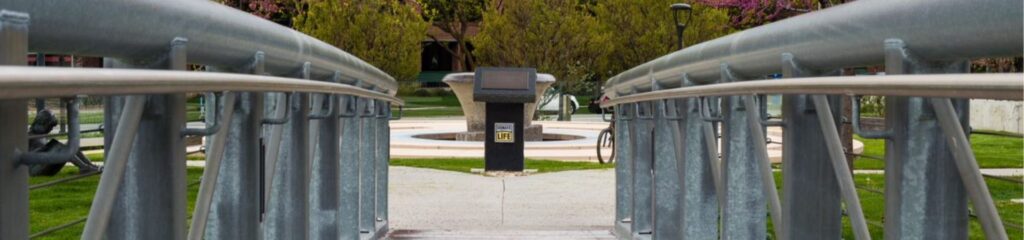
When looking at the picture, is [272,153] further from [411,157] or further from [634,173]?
[411,157]

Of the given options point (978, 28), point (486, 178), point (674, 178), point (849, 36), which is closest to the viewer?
point (978, 28)

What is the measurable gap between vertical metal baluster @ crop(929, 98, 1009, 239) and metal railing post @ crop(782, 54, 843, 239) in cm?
122

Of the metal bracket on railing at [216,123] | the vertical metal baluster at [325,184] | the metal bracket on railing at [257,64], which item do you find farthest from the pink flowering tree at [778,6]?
the metal bracket on railing at [216,123]

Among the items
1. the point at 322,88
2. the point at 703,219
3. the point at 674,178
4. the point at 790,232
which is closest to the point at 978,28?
the point at 790,232

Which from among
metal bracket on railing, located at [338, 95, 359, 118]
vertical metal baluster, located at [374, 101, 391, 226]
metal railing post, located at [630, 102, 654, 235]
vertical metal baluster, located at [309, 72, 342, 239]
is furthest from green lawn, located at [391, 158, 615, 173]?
vertical metal baluster, located at [309, 72, 342, 239]

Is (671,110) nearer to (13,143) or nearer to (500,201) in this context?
(13,143)

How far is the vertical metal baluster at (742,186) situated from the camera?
5.00 meters

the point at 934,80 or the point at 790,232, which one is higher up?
the point at 934,80

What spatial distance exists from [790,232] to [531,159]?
1826cm

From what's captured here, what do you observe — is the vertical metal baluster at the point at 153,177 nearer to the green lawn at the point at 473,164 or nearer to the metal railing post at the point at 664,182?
the metal railing post at the point at 664,182

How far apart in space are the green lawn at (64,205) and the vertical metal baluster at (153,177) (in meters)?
6.92

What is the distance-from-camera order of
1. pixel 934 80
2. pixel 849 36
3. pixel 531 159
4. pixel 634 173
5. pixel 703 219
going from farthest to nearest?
pixel 531 159 < pixel 634 173 < pixel 703 219 < pixel 849 36 < pixel 934 80

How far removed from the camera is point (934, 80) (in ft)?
7.08

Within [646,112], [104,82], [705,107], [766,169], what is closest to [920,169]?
[766,169]
